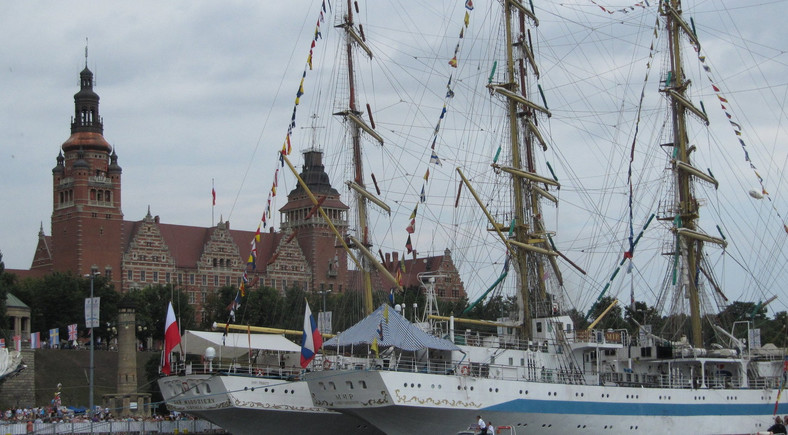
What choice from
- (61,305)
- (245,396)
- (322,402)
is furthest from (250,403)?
(61,305)

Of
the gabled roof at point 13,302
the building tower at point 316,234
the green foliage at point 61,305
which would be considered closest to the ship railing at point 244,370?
the gabled roof at point 13,302

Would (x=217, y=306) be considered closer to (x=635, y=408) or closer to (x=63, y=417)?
(x=63, y=417)

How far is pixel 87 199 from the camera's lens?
426ft

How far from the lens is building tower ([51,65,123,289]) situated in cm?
12725

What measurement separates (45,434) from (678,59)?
3981 centimetres

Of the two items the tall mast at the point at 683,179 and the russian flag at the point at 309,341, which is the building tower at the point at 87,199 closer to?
the tall mast at the point at 683,179

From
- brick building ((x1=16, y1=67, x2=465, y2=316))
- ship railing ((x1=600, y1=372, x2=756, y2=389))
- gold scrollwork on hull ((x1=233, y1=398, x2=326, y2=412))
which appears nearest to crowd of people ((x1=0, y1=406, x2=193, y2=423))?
gold scrollwork on hull ((x1=233, y1=398, x2=326, y2=412))

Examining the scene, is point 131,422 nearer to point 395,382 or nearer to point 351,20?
point 395,382

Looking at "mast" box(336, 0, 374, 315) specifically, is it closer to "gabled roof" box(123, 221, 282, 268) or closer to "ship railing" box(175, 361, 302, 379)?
"ship railing" box(175, 361, 302, 379)

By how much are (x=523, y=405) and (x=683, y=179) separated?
814 inches

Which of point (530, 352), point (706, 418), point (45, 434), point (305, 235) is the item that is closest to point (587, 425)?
point (530, 352)

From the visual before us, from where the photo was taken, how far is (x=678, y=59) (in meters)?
63.9

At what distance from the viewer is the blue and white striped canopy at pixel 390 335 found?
155 ft

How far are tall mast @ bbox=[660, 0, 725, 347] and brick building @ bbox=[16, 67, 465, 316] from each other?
196 feet
